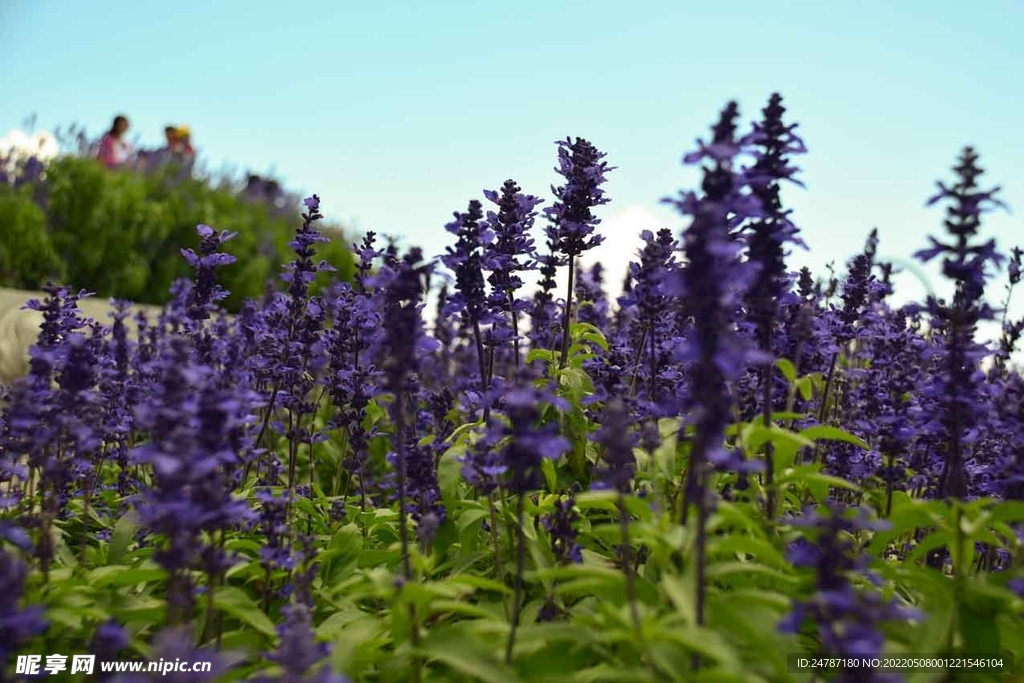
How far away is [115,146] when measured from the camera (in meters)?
22.8

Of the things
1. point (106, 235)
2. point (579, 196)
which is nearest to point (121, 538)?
point (579, 196)

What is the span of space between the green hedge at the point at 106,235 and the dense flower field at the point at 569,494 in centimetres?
1143

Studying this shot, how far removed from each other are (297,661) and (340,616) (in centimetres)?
139

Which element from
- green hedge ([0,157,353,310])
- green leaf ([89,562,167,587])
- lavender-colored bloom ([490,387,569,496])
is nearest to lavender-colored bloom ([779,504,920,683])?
lavender-colored bloom ([490,387,569,496])

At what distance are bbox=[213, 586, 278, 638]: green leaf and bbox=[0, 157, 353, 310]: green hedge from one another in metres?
13.7

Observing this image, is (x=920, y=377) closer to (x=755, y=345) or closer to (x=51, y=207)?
(x=755, y=345)

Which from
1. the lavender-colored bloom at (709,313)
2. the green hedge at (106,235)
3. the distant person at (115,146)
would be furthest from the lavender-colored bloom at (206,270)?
the distant person at (115,146)

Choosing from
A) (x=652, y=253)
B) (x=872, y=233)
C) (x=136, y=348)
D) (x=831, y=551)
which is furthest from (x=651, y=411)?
(x=136, y=348)

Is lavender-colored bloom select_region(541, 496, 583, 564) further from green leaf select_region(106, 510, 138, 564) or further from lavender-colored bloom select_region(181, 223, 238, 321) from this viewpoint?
lavender-colored bloom select_region(181, 223, 238, 321)

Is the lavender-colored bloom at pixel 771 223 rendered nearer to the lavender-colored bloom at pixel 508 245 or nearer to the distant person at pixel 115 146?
the lavender-colored bloom at pixel 508 245

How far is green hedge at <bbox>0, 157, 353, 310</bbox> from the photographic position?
54.9 ft

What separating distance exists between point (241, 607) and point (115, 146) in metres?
21.6

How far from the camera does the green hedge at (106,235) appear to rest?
16734 mm

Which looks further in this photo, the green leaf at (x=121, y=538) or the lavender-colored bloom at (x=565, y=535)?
the green leaf at (x=121, y=538)
